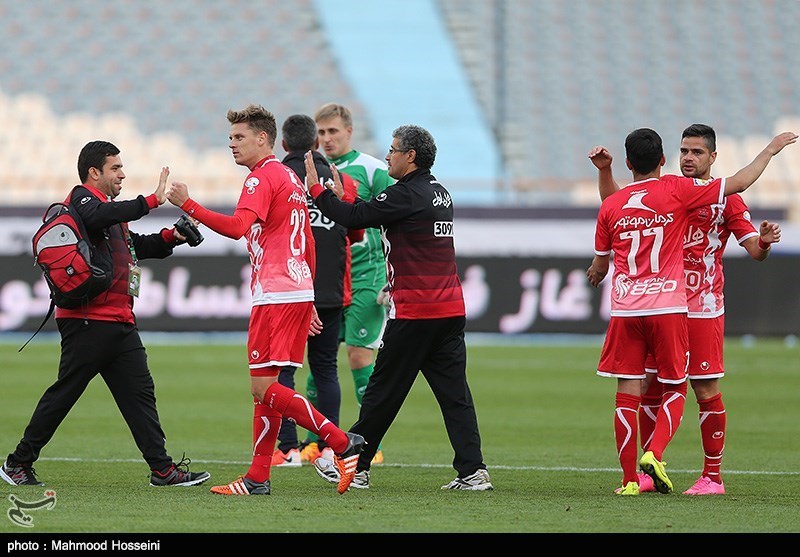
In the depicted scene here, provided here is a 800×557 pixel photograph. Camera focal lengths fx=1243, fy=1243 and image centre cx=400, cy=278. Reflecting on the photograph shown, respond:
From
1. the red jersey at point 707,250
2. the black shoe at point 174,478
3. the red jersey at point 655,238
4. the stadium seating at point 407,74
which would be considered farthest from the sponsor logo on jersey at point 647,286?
the stadium seating at point 407,74

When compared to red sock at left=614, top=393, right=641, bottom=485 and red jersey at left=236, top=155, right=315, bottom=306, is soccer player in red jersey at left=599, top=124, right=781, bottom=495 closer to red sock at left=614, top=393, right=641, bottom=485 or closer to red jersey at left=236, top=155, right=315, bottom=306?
red sock at left=614, top=393, right=641, bottom=485

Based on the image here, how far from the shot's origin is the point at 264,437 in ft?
22.4

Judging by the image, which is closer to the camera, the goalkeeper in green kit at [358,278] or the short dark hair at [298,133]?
the short dark hair at [298,133]

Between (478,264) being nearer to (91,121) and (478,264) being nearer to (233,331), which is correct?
(233,331)

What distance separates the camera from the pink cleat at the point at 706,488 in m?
7.11

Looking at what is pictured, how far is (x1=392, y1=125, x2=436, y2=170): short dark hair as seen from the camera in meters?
7.16

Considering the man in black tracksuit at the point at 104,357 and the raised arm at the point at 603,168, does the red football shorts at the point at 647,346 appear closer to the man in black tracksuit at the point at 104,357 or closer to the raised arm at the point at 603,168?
the raised arm at the point at 603,168

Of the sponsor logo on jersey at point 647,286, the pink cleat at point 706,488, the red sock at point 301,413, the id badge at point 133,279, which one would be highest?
the id badge at point 133,279

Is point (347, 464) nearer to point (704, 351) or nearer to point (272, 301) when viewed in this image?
point (272, 301)

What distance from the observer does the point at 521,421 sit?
11.4 meters

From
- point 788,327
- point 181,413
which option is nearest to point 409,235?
point 181,413

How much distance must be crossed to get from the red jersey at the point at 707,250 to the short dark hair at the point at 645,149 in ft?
1.47

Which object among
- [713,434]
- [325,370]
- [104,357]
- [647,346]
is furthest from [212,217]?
[713,434]
